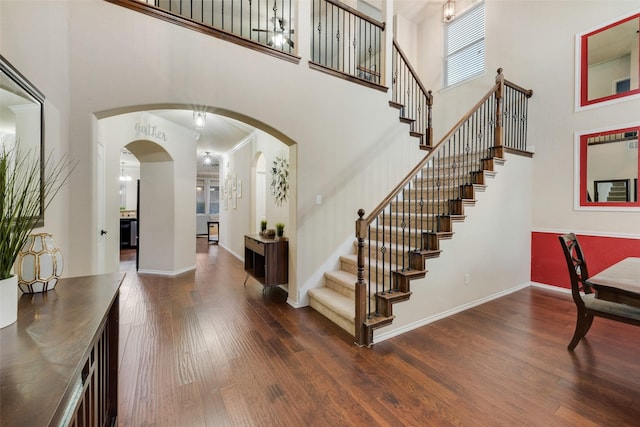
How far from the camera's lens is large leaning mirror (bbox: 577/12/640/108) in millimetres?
3516

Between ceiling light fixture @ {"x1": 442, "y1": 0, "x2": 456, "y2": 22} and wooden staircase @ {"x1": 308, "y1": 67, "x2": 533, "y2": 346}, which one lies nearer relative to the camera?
wooden staircase @ {"x1": 308, "y1": 67, "x2": 533, "y2": 346}

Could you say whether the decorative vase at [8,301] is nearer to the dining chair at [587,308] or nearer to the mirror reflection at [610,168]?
the dining chair at [587,308]

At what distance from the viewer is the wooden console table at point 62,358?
660 mm

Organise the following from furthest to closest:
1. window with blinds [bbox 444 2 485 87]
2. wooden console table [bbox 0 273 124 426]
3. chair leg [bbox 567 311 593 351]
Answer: window with blinds [bbox 444 2 485 87]
chair leg [bbox 567 311 593 351]
wooden console table [bbox 0 273 124 426]

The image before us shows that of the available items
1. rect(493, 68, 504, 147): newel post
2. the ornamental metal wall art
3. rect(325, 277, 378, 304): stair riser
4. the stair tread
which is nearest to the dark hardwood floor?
the stair tread

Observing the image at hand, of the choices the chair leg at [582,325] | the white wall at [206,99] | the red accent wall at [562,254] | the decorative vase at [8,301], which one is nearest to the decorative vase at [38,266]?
the decorative vase at [8,301]

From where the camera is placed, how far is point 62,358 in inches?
32.7

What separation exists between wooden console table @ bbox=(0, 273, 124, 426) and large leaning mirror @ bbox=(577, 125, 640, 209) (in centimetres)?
547

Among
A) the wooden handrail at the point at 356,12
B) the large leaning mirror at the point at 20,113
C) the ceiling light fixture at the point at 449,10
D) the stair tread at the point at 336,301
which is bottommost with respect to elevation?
the stair tread at the point at 336,301

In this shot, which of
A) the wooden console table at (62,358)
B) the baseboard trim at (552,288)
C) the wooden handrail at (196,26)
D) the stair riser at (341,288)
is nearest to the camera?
the wooden console table at (62,358)

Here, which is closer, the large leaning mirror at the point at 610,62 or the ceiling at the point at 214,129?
the large leaning mirror at the point at 610,62

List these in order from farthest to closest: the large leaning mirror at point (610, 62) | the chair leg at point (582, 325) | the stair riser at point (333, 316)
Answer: the large leaning mirror at point (610, 62)
the stair riser at point (333, 316)
the chair leg at point (582, 325)

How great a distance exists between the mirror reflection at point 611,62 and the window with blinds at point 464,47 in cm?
160

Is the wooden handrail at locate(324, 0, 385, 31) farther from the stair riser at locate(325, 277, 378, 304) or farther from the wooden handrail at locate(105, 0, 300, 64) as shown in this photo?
the stair riser at locate(325, 277, 378, 304)
